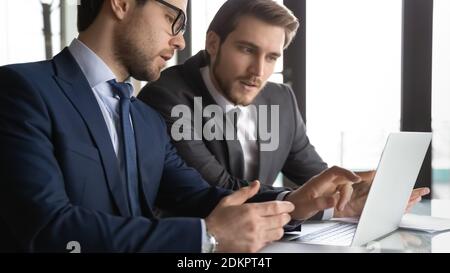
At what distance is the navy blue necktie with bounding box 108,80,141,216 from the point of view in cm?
126

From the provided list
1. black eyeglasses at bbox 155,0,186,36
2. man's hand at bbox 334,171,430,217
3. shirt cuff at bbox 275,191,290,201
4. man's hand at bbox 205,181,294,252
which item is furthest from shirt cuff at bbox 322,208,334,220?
black eyeglasses at bbox 155,0,186,36

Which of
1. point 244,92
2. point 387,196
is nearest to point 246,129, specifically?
point 244,92

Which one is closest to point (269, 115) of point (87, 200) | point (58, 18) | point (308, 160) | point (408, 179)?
point (308, 160)

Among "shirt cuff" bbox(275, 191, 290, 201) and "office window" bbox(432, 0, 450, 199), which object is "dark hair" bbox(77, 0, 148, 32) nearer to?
"shirt cuff" bbox(275, 191, 290, 201)

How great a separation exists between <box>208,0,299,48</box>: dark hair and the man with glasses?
0.77m

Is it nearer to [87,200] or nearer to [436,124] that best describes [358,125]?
[436,124]

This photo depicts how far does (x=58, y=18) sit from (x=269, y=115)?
2855mm

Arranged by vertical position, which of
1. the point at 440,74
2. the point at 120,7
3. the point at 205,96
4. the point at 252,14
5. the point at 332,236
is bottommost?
the point at 332,236

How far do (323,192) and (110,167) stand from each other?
1.95 feet

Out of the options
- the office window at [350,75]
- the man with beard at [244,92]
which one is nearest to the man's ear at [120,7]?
the man with beard at [244,92]

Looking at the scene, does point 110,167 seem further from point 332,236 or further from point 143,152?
point 332,236

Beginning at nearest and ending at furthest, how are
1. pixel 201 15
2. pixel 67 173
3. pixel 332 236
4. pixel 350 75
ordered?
pixel 67 173
pixel 332 236
pixel 350 75
pixel 201 15

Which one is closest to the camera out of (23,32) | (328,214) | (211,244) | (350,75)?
(211,244)

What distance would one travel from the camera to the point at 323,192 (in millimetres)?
1355
